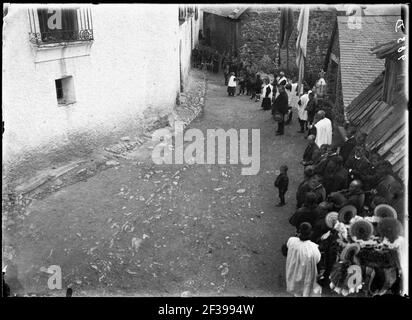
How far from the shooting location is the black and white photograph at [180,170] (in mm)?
7035

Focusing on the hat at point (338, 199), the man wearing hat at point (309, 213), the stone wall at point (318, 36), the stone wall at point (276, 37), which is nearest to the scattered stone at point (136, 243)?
the man wearing hat at point (309, 213)

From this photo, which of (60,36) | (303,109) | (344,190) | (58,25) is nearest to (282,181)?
(344,190)

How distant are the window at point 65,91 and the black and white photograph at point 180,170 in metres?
0.04

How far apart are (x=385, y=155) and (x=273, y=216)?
2470mm

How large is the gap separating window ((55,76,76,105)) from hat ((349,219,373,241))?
743cm

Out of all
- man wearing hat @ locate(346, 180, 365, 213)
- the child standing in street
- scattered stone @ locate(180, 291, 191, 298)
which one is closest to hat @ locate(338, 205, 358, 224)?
man wearing hat @ locate(346, 180, 365, 213)

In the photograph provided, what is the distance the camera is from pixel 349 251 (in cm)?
662

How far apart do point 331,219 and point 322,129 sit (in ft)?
12.7

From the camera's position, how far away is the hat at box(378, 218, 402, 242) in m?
6.47

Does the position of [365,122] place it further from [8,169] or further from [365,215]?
[8,169]

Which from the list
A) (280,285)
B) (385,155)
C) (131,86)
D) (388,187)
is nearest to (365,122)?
(385,155)

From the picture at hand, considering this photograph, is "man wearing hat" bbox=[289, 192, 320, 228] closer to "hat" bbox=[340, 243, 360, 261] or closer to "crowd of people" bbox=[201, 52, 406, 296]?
"crowd of people" bbox=[201, 52, 406, 296]

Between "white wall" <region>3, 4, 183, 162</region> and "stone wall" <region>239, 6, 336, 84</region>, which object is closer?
"white wall" <region>3, 4, 183, 162</region>

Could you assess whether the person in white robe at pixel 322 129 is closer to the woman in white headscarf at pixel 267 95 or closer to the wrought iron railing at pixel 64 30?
the woman in white headscarf at pixel 267 95
